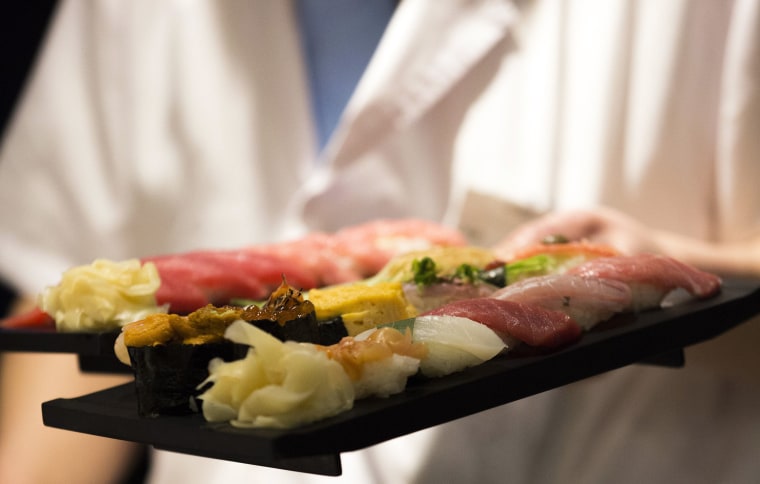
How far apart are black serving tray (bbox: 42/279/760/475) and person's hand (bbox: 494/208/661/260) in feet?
0.99

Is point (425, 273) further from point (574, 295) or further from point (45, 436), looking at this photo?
point (45, 436)

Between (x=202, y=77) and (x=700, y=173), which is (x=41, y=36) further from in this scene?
(x=700, y=173)

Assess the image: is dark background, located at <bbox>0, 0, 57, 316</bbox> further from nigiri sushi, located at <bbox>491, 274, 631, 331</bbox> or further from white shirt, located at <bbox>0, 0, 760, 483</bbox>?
nigiri sushi, located at <bbox>491, 274, 631, 331</bbox>

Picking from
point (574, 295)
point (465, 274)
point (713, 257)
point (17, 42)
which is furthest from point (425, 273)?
point (17, 42)

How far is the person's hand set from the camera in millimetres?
1471

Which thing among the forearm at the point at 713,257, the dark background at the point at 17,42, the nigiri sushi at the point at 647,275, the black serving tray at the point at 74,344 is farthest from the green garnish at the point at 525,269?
the dark background at the point at 17,42

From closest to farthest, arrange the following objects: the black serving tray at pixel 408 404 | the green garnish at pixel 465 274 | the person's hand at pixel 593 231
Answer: the black serving tray at pixel 408 404 < the green garnish at pixel 465 274 < the person's hand at pixel 593 231

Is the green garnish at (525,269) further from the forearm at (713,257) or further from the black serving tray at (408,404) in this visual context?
the forearm at (713,257)

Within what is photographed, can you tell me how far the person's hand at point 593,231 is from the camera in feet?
4.83

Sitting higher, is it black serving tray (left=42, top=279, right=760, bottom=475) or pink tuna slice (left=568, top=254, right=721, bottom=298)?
pink tuna slice (left=568, top=254, right=721, bottom=298)

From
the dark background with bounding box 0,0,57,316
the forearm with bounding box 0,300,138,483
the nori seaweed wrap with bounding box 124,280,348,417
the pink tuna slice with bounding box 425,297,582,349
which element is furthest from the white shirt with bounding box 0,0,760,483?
the nori seaweed wrap with bounding box 124,280,348,417

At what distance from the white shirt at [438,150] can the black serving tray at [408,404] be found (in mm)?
567

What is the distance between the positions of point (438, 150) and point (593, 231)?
1.87 feet

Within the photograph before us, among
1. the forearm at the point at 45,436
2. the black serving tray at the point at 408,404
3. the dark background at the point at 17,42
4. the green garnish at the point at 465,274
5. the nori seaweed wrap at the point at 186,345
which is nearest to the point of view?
the black serving tray at the point at 408,404
